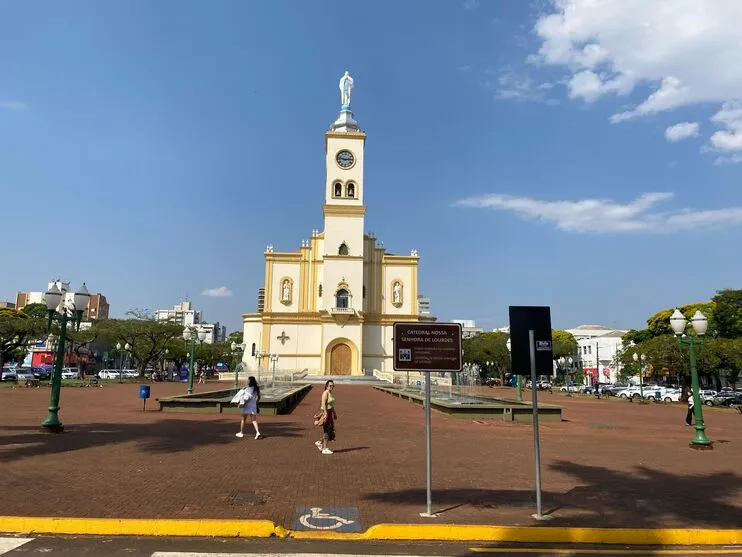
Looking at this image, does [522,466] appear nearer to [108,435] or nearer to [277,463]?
[277,463]

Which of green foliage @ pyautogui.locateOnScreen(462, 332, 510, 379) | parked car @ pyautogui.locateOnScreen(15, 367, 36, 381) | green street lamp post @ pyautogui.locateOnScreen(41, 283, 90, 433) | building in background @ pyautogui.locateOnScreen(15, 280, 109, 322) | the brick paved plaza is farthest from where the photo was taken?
building in background @ pyautogui.locateOnScreen(15, 280, 109, 322)

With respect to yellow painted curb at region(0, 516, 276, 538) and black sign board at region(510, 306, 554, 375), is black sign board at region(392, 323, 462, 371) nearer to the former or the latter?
black sign board at region(510, 306, 554, 375)

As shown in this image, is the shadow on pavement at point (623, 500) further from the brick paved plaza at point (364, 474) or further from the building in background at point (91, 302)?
the building in background at point (91, 302)

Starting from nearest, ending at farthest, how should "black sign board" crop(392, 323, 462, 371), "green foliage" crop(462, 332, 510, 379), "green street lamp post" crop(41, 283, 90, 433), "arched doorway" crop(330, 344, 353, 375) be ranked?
"black sign board" crop(392, 323, 462, 371)
"green street lamp post" crop(41, 283, 90, 433)
"arched doorway" crop(330, 344, 353, 375)
"green foliage" crop(462, 332, 510, 379)

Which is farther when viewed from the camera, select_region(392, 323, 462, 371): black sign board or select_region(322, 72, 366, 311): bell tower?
select_region(322, 72, 366, 311): bell tower

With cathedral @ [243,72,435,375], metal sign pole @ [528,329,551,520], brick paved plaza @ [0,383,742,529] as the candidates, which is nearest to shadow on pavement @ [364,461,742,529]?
brick paved plaza @ [0,383,742,529]

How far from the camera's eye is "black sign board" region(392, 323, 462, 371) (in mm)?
7359

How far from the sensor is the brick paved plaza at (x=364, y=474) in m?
7.21

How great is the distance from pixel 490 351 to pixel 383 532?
240 ft

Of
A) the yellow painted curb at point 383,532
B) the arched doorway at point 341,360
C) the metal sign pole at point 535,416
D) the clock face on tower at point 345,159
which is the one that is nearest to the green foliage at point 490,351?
the arched doorway at point 341,360

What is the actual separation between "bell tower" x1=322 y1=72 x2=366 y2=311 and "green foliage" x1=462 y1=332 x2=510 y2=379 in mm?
20372

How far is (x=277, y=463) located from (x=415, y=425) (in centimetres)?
805

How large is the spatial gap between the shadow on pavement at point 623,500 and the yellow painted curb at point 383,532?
359mm

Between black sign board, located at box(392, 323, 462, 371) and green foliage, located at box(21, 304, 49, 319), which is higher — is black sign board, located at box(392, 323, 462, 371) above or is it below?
below
